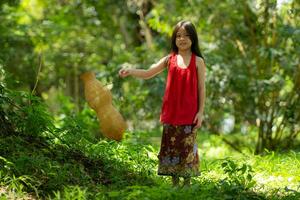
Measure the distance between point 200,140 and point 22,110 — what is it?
780 centimetres

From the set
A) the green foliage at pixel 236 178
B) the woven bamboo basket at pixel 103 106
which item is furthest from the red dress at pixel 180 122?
the woven bamboo basket at pixel 103 106

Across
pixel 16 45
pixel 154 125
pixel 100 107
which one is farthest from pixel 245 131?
pixel 100 107

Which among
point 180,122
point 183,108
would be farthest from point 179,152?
point 183,108

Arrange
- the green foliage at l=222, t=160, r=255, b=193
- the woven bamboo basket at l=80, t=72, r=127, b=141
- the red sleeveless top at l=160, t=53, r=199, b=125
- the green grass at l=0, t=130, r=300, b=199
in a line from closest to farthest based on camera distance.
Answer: the green grass at l=0, t=130, r=300, b=199
the green foliage at l=222, t=160, r=255, b=193
the red sleeveless top at l=160, t=53, r=199, b=125
the woven bamboo basket at l=80, t=72, r=127, b=141

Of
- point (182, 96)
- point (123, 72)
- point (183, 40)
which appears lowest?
point (182, 96)

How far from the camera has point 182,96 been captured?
17.7 ft

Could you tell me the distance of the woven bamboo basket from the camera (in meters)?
7.73

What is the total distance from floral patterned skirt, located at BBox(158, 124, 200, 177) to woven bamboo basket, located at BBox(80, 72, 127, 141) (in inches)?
96.0

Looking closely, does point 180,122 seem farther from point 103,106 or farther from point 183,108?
point 103,106

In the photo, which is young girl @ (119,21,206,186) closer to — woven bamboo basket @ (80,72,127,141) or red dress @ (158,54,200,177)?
red dress @ (158,54,200,177)

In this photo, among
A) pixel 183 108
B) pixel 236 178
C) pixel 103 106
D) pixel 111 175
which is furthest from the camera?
pixel 103 106

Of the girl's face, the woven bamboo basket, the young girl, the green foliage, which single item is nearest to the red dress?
the young girl

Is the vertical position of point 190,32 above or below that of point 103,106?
above

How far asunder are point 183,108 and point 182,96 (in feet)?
0.35
